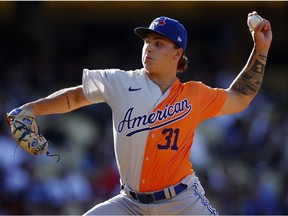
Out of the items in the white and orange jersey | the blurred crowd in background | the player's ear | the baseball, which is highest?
the baseball

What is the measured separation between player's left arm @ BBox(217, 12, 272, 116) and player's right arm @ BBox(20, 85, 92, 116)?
1.08 meters

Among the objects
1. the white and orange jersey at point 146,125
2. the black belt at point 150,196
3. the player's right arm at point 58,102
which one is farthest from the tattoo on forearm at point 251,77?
the player's right arm at point 58,102

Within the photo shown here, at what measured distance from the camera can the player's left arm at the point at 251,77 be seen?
5.80 metres

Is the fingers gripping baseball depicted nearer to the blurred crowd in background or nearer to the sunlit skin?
the sunlit skin

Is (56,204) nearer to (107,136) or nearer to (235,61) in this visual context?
(107,136)

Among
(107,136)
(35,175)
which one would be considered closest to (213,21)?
(107,136)

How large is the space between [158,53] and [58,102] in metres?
0.79

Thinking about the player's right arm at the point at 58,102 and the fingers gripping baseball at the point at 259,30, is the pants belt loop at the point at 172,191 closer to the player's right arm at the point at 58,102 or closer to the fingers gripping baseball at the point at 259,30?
the player's right arm at the point at 58,102

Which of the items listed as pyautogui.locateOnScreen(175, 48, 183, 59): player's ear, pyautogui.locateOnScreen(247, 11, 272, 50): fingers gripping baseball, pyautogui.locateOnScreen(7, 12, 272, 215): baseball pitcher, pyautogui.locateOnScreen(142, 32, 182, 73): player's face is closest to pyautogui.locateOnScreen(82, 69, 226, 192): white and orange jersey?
pyautogui.locateOnScreen(7, 12, 272, 215): baseball pitcher

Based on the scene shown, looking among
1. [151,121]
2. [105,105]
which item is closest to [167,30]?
[151,121]

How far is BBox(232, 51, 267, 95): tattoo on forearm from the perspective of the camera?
587cm

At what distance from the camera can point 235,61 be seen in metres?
13.1

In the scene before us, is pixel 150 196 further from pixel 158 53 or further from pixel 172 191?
pixel 158 53

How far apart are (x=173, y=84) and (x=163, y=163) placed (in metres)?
0.61
